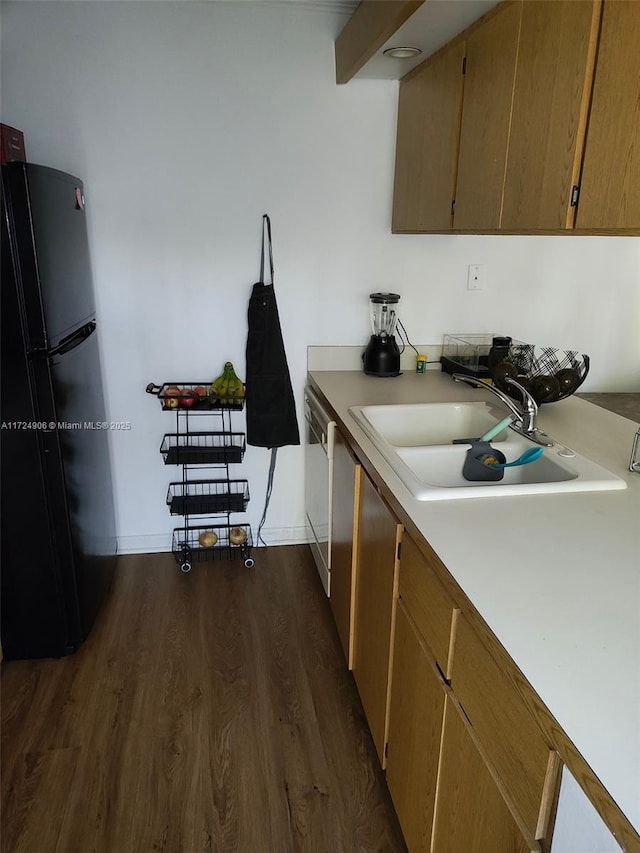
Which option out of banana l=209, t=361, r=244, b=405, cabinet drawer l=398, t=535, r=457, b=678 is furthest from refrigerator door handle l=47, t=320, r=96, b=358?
cabinet drawer l=398, t=535, r=457, b=678

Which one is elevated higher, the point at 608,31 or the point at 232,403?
the point at 608,31

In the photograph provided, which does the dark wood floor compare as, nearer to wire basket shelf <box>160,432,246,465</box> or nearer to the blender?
wire basket shelf <box>160,432,246,465</box>

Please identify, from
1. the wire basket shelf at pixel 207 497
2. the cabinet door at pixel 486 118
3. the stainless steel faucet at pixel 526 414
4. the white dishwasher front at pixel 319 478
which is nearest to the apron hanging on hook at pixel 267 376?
the white dishwasher front at pixel 319 478

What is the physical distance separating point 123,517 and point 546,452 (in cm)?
201

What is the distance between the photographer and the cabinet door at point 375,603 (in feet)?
4.91

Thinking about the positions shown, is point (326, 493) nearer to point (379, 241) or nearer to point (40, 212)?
point (379, 241)

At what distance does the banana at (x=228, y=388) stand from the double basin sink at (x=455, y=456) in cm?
74

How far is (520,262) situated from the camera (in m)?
2.75

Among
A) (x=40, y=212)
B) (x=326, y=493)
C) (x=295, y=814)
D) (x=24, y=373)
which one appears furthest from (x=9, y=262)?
(x=295, y=814)

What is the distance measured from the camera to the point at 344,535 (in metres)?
2.02

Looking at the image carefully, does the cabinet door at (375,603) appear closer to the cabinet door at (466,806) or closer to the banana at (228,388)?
the cabinet door at (466,806)

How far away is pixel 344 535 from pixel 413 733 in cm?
77

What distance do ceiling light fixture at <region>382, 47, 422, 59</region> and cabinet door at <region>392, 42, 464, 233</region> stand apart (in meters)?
0.08

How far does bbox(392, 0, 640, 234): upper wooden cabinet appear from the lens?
1271mm
